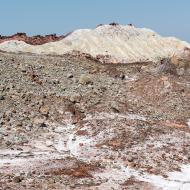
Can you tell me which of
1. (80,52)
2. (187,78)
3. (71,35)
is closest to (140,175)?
(187,78)

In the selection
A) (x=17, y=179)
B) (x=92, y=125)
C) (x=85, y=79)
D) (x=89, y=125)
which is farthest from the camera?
(x=85, y=79)

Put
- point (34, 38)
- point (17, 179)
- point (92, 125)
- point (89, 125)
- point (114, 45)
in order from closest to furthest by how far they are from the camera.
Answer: point (17, 179) < point (92, 125) < point (89, 125) < point (114, 45) < point (34, 38)

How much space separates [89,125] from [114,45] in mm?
71366

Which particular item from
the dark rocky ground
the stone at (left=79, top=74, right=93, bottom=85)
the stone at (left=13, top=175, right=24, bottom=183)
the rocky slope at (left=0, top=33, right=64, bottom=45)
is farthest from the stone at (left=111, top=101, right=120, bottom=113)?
the rocky slope at (left=0, top=33, right=64, bottom=45)

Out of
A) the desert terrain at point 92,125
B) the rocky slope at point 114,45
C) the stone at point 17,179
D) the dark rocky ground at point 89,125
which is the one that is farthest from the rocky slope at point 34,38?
the stone at point 17,179

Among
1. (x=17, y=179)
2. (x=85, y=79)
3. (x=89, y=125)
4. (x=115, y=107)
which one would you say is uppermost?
(x=85, y=79)

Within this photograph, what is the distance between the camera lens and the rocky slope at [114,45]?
107562mm

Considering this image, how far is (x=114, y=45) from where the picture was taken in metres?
115

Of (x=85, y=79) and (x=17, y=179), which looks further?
(x=85, y=79)

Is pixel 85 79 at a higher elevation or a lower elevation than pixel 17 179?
higher

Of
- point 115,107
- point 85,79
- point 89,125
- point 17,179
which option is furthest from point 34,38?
point 17,179

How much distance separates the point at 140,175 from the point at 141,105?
18224 mm

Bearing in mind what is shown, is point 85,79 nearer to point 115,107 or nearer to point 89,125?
point 115,107

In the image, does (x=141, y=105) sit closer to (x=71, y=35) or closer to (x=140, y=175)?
(x=140, y=175)
